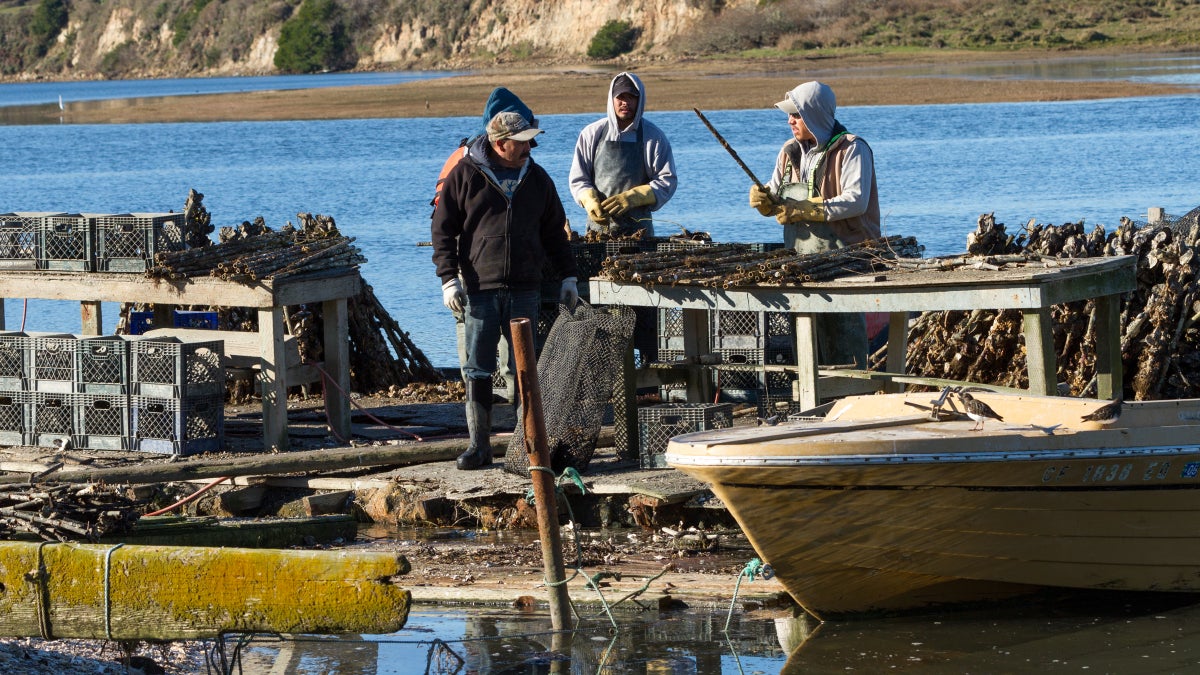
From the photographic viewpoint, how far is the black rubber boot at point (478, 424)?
32.4 feet

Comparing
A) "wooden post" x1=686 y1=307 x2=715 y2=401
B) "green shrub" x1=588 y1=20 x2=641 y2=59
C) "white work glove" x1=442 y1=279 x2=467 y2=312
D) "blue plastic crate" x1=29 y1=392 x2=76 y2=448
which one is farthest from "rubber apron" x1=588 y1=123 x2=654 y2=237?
"green shrub" x1=588 y1=20 x2=641 y2=59

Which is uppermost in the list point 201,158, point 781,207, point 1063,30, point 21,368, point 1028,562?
point 1063,30

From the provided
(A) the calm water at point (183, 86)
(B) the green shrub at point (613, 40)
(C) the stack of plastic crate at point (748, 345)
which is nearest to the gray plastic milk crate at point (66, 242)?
(C) the stack of plastic crate at point (748, 345)

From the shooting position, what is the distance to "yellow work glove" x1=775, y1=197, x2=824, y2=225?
10.1 meters

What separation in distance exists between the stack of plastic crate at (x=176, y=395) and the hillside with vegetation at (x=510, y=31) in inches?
2279

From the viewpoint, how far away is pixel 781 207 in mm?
10117

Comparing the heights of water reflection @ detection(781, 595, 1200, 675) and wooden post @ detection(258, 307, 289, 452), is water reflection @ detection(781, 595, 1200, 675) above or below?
below

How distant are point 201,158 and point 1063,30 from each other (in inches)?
1419

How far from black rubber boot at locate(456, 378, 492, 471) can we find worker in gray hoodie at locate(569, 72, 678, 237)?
1792 millimetres

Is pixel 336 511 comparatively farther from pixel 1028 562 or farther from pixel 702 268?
pixel 1028 562

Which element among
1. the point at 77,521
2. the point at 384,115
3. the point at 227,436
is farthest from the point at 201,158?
the point at 77,521

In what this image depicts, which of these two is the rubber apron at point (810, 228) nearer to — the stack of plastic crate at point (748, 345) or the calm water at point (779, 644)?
the stack of plastic crate at point (748, 345)

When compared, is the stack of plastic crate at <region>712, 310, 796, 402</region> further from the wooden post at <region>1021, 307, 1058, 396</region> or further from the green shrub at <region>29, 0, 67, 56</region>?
the green shrub at <region>29, 0, 67, 56</region>

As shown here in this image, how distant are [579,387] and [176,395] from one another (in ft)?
8.34
